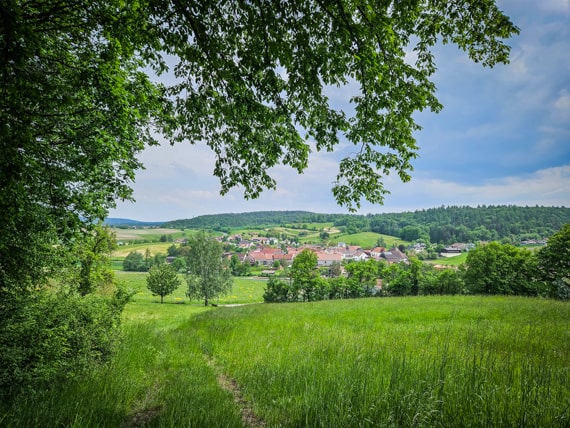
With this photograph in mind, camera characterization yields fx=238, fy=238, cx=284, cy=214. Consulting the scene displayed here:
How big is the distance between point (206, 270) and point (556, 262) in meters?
51.6

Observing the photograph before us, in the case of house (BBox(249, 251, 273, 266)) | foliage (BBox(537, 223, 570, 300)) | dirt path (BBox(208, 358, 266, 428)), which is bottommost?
house (BBox(249, 251, 273, 266))

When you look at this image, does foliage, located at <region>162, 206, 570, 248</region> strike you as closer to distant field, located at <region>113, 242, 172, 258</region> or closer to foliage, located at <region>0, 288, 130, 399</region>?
distant field, located at <region>113, 242, 172, 258</region>

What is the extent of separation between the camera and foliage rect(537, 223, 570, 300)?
29406 mm

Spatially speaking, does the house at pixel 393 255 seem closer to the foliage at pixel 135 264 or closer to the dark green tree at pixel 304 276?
the dark green tree at pixel 304 276

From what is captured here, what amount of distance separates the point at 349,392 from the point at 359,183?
160 inches

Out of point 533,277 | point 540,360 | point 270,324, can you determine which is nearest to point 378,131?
point 540,360

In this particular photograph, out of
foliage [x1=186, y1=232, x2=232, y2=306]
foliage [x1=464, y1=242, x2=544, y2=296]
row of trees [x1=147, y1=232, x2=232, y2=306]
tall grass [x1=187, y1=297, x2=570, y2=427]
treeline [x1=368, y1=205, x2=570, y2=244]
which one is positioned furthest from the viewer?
treeline [x1=368, y1=205, x2=570, y2=244]

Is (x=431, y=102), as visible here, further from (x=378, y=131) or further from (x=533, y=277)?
(x=533, y=277)

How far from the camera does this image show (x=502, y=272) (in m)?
34.5

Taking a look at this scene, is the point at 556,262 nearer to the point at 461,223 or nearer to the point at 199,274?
the point at 199,274

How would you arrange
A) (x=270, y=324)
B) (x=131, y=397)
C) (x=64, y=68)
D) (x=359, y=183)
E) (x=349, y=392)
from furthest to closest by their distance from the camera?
1. (x=270, y=324)
2. (x=359, y=183)
3. (x=131, y=397)
4. (x=64, y=68)
5. (x=349, y=392)

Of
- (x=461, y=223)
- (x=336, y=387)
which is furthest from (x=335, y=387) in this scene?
(x=461, y=223)

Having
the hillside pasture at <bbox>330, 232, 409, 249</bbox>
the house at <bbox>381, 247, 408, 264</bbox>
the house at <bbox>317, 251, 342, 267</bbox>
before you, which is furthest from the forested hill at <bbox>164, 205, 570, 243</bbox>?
the house at <bbox>317, 251, 342, 267</bbox>

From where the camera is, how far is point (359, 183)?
565 centimetres
